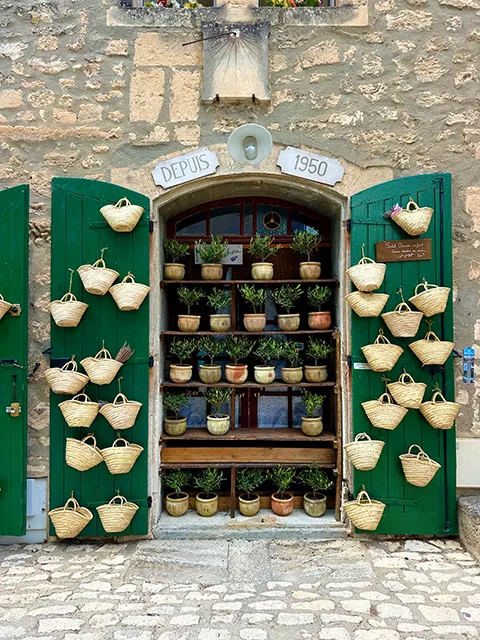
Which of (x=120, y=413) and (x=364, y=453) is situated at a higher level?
(x=120, y=413)

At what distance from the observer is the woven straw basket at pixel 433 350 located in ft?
9.68

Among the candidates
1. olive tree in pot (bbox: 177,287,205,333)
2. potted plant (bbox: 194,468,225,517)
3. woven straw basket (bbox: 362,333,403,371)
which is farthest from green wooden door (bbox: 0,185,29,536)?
woven straw basket (bbox: 362,333,403,371)

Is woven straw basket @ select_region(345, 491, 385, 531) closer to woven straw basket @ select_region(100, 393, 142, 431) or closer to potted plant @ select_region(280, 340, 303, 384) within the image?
potted plant @ select_region(280, 340, 303, 384)

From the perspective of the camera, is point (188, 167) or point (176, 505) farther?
point (176, 505)

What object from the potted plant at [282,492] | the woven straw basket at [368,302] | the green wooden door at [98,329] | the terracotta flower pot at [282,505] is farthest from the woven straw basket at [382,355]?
the green wooden door at [98,329]

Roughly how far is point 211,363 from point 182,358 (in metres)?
0.21

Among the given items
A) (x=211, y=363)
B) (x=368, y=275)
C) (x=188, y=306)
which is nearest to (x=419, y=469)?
(x=368, y=275)

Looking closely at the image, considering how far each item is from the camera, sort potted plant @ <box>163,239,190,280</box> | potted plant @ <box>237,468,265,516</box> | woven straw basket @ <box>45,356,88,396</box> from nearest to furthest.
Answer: woven straw basket @ <box>45,356,88,396</box> → potted plant @ <box>237,468,265,516</box> → potted plant @ <box>163,239,190,280</box>

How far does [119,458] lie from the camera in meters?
2.94

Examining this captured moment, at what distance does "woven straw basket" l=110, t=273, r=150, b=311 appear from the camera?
2941mm

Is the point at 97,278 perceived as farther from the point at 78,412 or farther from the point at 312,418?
the point at 312,418

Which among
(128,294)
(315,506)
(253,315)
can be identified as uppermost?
(128,294)

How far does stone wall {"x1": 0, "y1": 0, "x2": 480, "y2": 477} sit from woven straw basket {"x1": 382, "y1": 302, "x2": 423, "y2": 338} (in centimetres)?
42

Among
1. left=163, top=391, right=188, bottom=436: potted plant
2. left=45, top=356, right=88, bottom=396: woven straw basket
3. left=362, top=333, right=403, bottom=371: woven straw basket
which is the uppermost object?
left=362, top=333, right=403, bottom=371: woven straw basket
